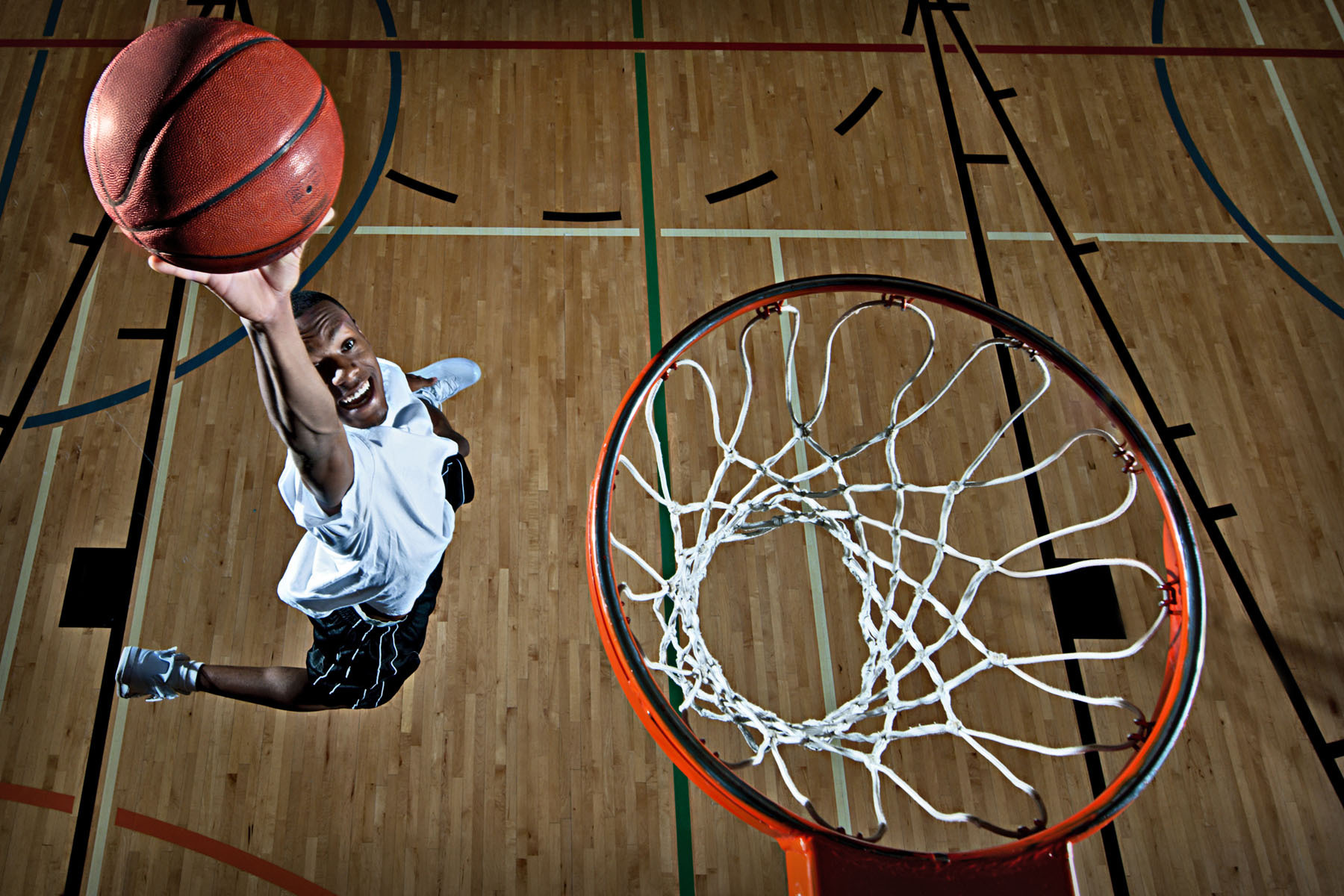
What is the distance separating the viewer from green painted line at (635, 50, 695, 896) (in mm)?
2496

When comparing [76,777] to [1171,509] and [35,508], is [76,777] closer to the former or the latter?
[35,508]

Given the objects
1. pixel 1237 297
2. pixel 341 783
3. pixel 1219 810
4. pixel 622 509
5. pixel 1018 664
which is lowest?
pixel 1219 810

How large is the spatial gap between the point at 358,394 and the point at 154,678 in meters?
1.05

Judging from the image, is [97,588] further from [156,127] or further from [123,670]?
[156,127]

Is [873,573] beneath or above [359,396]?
beneath

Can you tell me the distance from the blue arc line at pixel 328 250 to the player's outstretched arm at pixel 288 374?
0.80 m

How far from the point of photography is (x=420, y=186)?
3.31 metres

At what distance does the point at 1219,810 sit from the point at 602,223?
285cm

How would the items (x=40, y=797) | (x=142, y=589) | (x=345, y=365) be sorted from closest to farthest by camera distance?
1. (x=40, y=797)
2. (x=142, y=589)
3. (x=345, y=365)

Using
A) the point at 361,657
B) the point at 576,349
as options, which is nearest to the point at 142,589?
the point at 361,657

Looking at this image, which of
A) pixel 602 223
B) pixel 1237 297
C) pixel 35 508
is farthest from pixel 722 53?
pixel 35 508

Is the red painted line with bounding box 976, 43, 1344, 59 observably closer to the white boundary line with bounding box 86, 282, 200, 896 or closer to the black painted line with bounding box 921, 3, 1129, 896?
the black painted line with bounding box 921, 3, 1129, 896

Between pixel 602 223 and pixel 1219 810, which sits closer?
pixel 1219 810

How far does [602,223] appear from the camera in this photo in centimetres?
327
